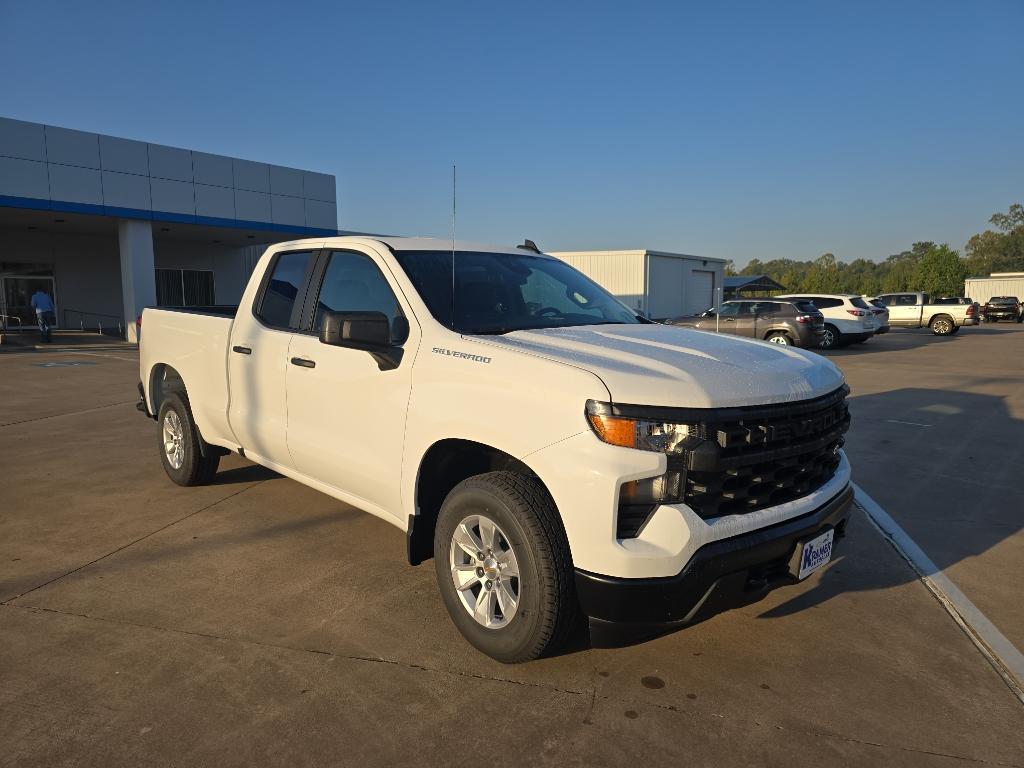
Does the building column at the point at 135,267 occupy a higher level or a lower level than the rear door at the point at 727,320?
higher

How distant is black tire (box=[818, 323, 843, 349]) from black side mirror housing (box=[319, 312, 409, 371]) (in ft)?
63.7

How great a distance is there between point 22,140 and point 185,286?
11.1 m

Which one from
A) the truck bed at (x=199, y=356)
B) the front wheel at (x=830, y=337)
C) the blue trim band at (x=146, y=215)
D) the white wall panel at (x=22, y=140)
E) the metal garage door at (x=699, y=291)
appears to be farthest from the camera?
the metal garage door at (x=699, y=291)

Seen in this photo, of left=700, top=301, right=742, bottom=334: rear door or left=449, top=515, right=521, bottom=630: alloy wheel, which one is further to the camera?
left=700, top=301, right=742, bottom=334: rear door

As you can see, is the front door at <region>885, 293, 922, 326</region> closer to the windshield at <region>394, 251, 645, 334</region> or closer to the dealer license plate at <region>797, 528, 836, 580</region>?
the windshield at <region>394, 251, 645, 334</region>

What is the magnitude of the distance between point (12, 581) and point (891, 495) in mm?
6109

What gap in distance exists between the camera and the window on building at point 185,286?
3033 centimetres

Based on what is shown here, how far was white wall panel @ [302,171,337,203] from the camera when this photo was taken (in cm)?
2810

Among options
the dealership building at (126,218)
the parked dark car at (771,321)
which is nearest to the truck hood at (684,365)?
the parked dark car at (771,321)

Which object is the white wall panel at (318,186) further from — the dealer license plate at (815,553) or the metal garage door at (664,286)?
the dealer license plate at (815,553)

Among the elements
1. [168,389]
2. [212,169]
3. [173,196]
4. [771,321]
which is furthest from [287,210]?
[168,389]

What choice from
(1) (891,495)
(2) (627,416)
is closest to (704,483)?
(2) (627,416)

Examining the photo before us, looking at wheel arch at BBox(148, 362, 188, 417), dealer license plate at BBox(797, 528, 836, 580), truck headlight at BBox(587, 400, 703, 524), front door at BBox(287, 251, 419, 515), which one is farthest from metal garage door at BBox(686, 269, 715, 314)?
truck headlight at BBox(587, 400, 703, 524)

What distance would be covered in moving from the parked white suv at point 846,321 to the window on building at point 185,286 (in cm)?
2410
